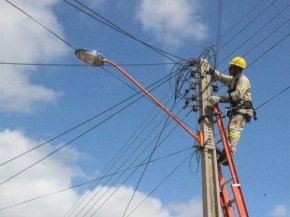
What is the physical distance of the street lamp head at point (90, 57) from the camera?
884 centimetres

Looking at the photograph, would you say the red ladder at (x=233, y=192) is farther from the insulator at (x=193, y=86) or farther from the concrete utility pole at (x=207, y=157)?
the insulator at (x=193, y=86)

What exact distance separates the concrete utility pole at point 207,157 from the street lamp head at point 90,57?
76.2 inches

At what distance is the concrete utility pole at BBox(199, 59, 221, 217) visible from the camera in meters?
7.45

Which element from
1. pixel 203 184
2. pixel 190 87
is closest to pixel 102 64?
pixel 190 87

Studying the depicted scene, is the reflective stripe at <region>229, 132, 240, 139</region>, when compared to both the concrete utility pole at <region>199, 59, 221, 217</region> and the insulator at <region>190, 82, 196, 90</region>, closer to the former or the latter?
the concrete utility pole at <region>199, 59, 221, 217</region>

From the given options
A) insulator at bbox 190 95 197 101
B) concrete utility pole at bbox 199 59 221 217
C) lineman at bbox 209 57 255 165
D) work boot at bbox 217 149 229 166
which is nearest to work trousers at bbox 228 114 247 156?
lineman at bbox 209 57 255 165

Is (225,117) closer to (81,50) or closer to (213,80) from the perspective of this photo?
(213,80)

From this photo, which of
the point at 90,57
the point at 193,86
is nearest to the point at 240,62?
the point at 193,86

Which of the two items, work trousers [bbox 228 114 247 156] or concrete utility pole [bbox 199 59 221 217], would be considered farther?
work trousers [bbox 228 114 247 156]

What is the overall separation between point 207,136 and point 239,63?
65.3 inches

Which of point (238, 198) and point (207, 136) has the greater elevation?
point (207, 136)

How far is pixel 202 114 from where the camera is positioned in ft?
→ 28.4

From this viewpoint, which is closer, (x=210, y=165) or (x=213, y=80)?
(x=210, y=165)

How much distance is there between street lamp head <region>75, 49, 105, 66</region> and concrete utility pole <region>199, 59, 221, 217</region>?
6.35 feet
